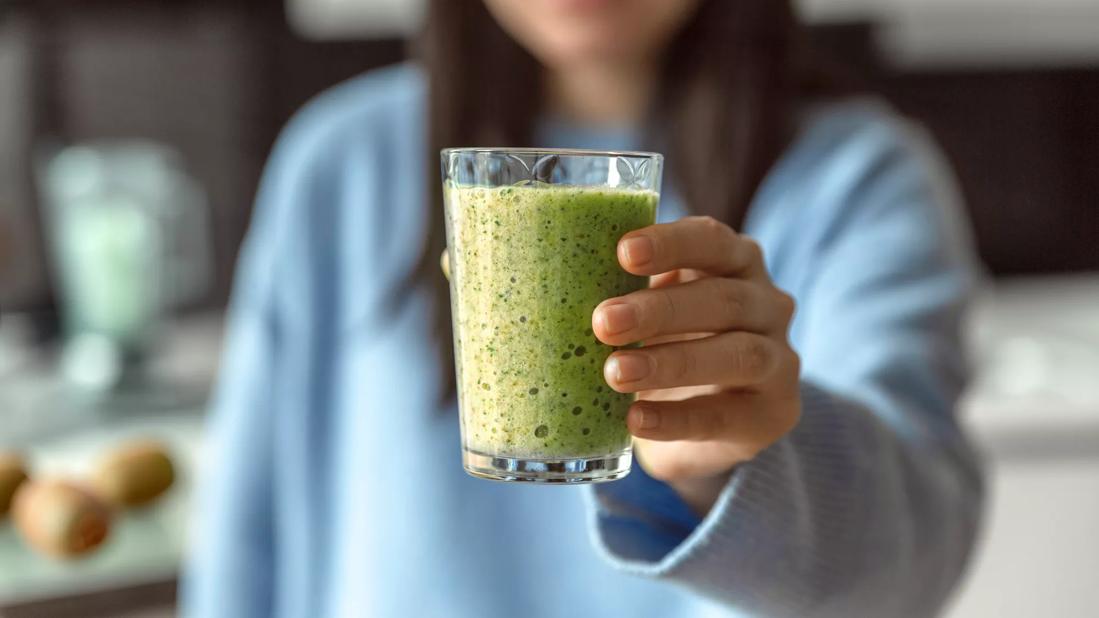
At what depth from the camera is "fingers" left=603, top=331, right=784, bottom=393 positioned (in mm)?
689

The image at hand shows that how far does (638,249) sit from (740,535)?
0.24 m

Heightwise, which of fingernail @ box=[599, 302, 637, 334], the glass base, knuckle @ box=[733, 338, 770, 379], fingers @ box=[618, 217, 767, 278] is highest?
fingers @ box=[618, 217, 767, 278]

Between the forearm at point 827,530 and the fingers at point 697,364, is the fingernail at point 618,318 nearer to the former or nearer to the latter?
the fingers at point 697,364

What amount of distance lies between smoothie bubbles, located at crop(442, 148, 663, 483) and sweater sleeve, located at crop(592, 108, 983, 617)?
0.35 feet

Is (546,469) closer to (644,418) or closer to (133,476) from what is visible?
(644,418)

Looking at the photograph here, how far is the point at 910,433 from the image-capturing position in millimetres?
997

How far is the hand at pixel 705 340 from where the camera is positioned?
0.69 meters

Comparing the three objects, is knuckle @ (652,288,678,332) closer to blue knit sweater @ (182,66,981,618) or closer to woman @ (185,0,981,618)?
woman @ (185,0,981,618)

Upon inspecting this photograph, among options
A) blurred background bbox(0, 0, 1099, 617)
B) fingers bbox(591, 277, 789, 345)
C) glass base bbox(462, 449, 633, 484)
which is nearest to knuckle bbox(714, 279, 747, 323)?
fingers bbox(591, 277, 789, 345)

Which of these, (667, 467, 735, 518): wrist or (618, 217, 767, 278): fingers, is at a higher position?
(618, 217, 767, 278): fingers

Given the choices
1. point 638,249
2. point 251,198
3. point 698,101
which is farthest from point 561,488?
point 251,198

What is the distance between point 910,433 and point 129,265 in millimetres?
1807

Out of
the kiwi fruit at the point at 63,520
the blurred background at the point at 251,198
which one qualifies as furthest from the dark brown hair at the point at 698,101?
the blurred background at the point at 251,198

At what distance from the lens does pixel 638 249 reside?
0.68 metres
